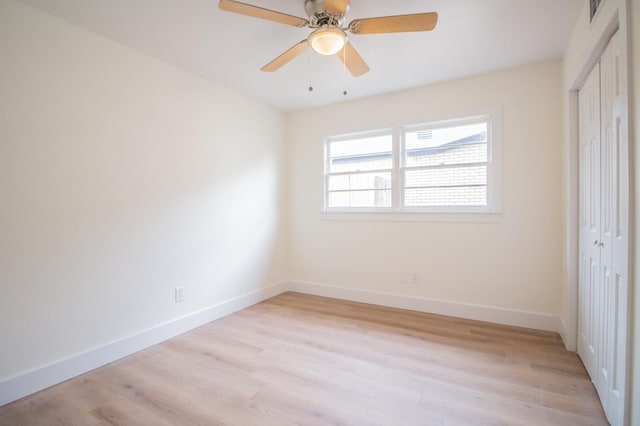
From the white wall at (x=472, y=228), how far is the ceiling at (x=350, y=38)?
24 centimetres

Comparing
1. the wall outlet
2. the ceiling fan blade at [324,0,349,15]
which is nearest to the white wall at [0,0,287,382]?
the wall outlet

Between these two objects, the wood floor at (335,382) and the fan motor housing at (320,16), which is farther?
the fan motor housing at (320,16)

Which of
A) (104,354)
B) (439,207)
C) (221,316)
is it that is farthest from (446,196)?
(104,354)

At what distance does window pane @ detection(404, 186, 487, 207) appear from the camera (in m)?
3.20

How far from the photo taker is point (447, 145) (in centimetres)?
336

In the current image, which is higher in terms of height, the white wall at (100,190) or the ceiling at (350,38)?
the ceiling at (350,38)

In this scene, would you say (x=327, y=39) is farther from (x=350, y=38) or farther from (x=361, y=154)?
(x=361, y=154)

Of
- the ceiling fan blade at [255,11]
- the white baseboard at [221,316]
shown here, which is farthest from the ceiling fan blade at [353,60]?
the white baseboard at [221,316]

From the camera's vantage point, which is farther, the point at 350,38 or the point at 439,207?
the point at 439,207

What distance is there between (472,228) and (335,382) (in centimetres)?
216

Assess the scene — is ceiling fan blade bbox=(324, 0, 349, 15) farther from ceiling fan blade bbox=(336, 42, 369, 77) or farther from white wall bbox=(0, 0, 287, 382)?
white wall bbox=(0, 0, 287, 382)

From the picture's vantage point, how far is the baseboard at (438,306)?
289 centimetres

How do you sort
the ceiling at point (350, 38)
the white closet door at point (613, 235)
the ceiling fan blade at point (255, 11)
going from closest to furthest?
the white closet door at point (613, 235), the ceiling fan blade at point (255, 11), the ceiling at point (350, 38)

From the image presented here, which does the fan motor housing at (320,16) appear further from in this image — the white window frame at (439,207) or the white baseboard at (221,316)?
the white baseboard at (221,316)
